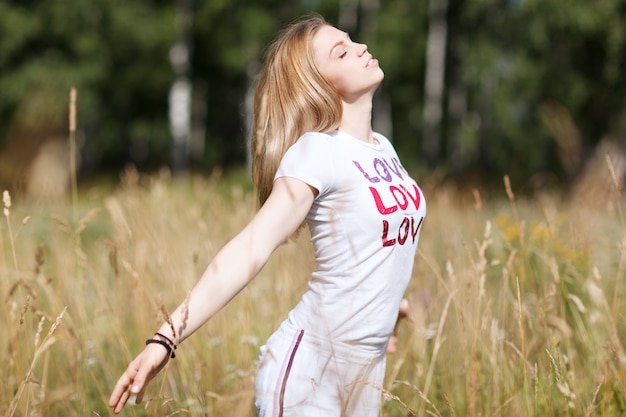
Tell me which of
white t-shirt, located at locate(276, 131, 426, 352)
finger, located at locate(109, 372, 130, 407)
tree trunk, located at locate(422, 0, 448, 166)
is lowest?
tree trunk, located at locate(422, 0, 448, 166)

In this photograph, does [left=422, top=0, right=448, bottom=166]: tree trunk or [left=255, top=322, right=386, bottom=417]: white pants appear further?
[left=422, top=0, right=448, bottom=166]: tree trunk

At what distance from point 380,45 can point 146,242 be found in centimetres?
1273

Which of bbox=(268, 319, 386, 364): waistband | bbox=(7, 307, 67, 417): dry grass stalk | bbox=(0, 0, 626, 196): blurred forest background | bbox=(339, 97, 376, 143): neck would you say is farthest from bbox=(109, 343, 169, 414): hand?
bbox=(0, 0, 626, 196): blurred forest background

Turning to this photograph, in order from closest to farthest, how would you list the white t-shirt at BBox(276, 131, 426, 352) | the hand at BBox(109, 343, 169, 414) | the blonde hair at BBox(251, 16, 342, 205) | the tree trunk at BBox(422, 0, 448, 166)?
the hand at BBox(109, 343, 169, 414)
the white t-shirt at BBox(276, 131, 426, 352)
the blonde hair at BBox(251, 16, 342, 205)
the tree trunk at BBox(422, 0, 448, 166)

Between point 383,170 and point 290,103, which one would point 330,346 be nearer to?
point 383,170

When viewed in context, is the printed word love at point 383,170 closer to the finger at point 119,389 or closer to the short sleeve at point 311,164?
the short sleeve at point 311,164

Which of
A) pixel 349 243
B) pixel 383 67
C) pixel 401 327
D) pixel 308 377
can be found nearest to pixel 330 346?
pixel 308 377

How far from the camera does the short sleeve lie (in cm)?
144

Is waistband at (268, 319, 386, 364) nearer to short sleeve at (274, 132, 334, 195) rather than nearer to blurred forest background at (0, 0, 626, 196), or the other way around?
short sleeve at (274, 132, 334, 195)

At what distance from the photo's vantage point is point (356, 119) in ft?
5.46

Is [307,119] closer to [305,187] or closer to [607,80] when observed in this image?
[305,187]

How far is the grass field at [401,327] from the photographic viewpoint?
1.71 m

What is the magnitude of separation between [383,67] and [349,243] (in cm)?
1333

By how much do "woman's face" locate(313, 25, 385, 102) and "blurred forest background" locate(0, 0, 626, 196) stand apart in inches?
293
